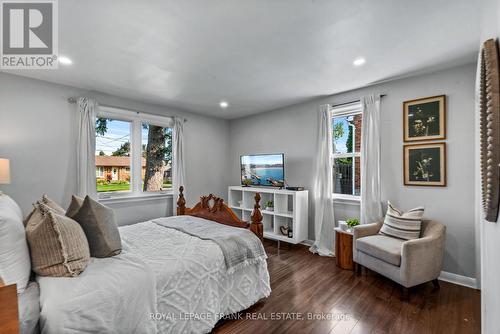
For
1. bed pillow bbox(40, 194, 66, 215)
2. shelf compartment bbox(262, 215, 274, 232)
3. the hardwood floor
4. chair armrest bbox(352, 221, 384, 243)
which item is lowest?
the hardwood floor

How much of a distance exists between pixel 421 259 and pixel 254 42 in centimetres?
274

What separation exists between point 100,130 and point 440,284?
203 inches

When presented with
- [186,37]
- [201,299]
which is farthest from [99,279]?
[186,37]

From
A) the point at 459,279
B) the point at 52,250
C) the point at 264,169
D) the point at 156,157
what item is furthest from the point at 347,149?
the point at 52,250

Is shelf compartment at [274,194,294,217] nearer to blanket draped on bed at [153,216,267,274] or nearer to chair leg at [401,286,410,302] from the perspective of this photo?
blanket draped on bed at [153,216,267,274]

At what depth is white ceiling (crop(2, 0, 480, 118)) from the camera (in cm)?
168

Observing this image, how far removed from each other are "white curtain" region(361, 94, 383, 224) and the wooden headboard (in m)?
1.62

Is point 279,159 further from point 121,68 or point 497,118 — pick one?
point 497,118

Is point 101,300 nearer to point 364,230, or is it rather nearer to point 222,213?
point 222,213

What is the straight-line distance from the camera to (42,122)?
2.98 metres

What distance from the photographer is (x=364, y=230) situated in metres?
2.85

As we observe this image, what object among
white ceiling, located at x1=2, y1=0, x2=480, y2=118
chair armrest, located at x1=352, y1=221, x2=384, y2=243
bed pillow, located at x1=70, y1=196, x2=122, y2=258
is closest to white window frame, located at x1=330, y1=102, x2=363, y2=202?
white ceiling, located at x1=2, y1=0, x2=480, y2=118

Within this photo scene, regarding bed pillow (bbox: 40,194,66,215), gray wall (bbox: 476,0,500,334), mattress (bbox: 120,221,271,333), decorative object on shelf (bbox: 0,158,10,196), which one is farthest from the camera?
decorative object on shelf (bbox: 0,158,10,196)

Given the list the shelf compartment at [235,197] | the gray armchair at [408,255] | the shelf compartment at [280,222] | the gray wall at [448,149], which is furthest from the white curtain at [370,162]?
the shelf compartment at [235,197]
